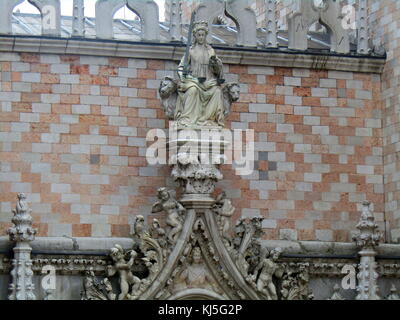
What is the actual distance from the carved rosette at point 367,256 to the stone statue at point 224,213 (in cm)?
216

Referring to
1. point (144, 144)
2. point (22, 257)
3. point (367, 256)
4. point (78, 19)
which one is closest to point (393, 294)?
point (367, 256)

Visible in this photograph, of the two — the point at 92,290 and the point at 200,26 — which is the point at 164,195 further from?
the point at 200,26

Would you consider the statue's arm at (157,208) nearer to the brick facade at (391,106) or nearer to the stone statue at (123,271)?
the stone statue at (123,271)

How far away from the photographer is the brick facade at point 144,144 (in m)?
25.5

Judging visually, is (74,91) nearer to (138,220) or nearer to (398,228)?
(138,220)

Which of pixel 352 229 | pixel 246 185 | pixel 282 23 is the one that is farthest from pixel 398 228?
pixel 282 23

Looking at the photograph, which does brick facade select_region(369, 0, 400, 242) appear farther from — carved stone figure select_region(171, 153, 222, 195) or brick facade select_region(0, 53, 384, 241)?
carved stone figure select_region(171, 153, 222, 195)

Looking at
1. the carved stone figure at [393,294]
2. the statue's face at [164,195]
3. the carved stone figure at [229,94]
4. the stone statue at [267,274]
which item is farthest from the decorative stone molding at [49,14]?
the carved stone figure at [393,294]

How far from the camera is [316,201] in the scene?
26.6 meters

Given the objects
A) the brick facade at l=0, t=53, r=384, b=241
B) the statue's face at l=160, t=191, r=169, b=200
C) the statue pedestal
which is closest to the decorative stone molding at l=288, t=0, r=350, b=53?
the brick facade at l=0, t=53, r=384, b=241

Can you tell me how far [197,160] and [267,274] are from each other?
2.08 metres

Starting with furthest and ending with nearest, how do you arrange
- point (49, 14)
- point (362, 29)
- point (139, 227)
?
point (362, 29) < point (49, 14) < point (139, 227)

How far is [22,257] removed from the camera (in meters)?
24.0

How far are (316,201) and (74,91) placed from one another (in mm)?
4381
